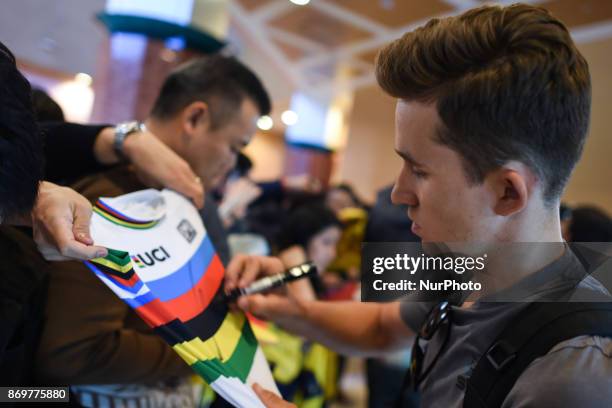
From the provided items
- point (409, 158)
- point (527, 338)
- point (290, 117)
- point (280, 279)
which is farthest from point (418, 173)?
point (290, 117)

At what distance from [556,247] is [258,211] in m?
2.76

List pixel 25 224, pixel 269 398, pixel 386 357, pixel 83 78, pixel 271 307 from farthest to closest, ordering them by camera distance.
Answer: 1. pixel 83 78
2. pixel 386 357
3. pixel 271 307
4. pixel 269 398
5. pixel 25 224

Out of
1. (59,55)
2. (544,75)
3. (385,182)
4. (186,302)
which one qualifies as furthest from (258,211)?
(385,182)

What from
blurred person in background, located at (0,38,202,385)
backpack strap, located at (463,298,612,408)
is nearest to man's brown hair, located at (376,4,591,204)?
backpack strap, located at (463,298,612,408)

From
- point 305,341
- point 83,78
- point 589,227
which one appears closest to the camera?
point 305,341

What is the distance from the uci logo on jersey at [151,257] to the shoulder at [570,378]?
58 centimetres

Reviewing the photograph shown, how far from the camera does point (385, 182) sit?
6.77 metres

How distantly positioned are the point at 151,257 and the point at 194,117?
0.65 metres

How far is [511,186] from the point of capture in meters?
0.76

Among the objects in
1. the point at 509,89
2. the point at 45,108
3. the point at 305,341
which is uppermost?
the point at 509,89

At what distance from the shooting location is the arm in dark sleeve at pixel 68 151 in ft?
3.44

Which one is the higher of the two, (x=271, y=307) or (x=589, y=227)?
(x=589, y=227)

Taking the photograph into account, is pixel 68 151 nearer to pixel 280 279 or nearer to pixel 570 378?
pixel 280 279

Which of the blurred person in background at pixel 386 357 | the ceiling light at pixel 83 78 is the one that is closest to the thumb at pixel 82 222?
the blurred person in background at pixel 386 357
